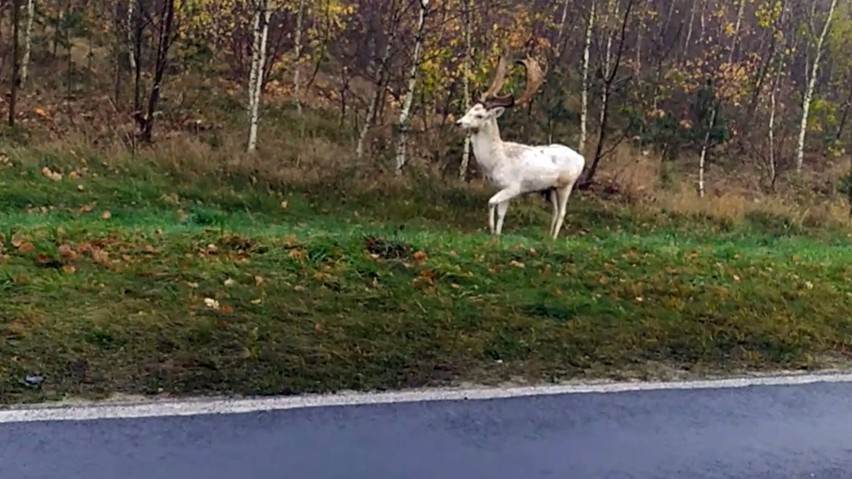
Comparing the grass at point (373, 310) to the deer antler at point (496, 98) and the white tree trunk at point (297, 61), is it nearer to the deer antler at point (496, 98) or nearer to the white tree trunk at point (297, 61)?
the deer antler at point (496, 98)

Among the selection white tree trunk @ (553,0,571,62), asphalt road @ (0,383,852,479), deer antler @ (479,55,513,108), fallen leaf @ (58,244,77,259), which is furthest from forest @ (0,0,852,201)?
asphalt road @ (0,383,852,479)

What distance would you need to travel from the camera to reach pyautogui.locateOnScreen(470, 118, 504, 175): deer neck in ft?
42.9

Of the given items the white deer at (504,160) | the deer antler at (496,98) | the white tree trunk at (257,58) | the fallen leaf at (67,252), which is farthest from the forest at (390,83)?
the fallen leaf at (67,252)

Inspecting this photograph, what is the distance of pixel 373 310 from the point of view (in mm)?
7820

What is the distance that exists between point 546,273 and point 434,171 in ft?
27.0

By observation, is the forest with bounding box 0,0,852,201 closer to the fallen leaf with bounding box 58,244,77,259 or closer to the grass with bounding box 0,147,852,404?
the grass with bounding box 0,147,852,404

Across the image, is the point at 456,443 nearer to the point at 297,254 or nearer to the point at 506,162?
the point at 297,254

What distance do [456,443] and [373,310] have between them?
2.64m

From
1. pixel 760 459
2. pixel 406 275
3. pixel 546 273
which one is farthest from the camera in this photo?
pixel 546 273

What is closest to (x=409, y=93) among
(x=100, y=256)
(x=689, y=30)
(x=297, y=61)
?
(x=297, y=61)

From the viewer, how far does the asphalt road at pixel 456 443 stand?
4820 millimetres

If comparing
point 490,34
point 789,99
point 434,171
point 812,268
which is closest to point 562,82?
point 490,34

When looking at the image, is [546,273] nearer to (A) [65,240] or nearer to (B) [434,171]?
(A) [65,240]

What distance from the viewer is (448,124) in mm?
20391
